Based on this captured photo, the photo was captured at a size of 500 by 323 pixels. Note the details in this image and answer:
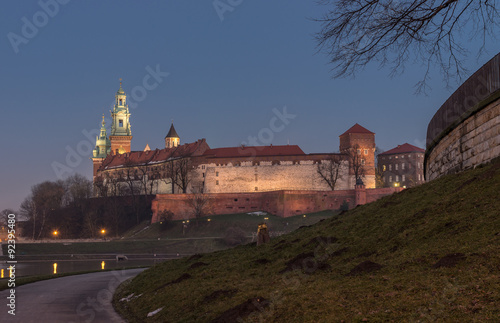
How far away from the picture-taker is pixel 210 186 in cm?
11669

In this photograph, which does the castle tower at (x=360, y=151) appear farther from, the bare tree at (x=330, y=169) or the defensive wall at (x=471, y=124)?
the defensive wall at (x=471, y=124)

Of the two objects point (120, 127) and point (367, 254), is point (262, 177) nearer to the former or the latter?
point (120, 127)

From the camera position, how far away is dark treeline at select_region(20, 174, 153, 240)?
109562 mm

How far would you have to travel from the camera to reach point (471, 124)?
49.7 ft

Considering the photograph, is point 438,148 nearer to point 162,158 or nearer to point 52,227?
point 52,227

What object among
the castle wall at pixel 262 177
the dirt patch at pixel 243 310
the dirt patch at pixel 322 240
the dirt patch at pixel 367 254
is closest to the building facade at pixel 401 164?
the castle wall at pixel 262 177

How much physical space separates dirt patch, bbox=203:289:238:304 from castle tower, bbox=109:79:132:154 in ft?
486

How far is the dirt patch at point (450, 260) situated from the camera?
9.60m

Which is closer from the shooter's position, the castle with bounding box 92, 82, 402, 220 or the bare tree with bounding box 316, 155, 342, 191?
the bare tree with bounding box 316, 155, 342, 191

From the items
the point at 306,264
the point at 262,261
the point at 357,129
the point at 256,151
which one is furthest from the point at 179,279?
the point at 357,129

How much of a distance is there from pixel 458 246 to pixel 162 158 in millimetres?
125734

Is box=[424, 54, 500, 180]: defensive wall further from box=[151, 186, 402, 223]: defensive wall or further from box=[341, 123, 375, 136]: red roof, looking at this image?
box=[341, 123, 375, 136]: red roof

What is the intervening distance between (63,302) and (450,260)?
1446 cm

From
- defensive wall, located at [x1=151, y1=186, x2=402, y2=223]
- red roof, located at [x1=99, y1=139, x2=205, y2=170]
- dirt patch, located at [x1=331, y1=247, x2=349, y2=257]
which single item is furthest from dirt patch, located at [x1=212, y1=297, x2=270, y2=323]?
red roof, located at [x1=99, y1=139, x2=205, y2=170]
